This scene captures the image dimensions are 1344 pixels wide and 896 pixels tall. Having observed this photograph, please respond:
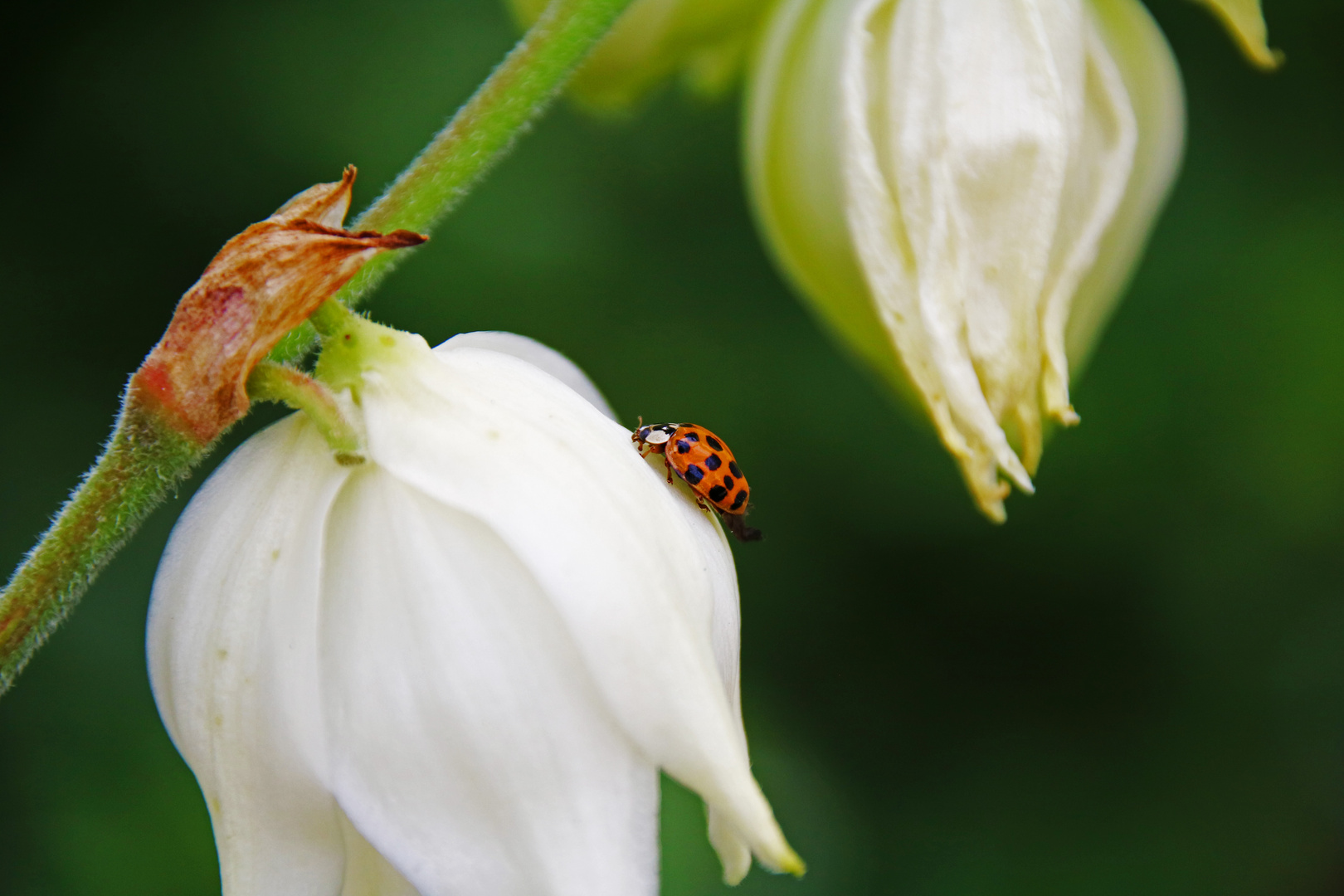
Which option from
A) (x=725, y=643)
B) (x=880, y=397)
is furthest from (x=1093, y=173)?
(x=880, y=397)

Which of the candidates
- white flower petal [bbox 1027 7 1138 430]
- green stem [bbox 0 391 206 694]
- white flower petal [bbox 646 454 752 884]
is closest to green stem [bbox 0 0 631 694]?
green stem [bbox 0 391 206 694]

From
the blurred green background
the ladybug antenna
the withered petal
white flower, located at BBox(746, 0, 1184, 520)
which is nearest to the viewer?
the withered petal

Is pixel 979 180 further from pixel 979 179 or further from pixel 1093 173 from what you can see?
pixel 1093 173

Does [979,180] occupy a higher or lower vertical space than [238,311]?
lower

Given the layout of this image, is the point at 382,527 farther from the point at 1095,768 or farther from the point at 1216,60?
the point at 1216,60

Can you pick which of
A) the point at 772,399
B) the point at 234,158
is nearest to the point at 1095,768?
the point at 772,399

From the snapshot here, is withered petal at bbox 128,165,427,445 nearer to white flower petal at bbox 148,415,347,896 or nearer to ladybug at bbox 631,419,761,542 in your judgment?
white flower petal at bbox 148,415,347,896

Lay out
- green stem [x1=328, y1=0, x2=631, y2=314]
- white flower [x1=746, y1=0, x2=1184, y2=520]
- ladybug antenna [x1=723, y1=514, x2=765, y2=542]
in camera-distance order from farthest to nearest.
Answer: ladybug antenna [x1=723, y1=514, x2=765, y2=542]
white flower [x1=746, y1=0, x2=1184, y2=520]
green stem [x1=328, y1=0, x2=631, y2=314]
